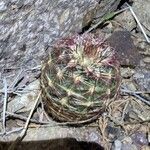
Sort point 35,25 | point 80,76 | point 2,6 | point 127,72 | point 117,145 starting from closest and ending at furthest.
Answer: point 2,6
point 80,76
point 35,25
point 117,145
point 127,72

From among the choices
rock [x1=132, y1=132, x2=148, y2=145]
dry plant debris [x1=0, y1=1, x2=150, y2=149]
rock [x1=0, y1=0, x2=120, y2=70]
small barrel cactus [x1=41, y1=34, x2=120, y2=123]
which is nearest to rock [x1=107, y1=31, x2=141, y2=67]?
dry plant debris [x1=0, y1=1, x2=150, y2=149]

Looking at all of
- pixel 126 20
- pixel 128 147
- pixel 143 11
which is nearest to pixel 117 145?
pixel 128 147

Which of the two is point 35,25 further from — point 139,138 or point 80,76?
point 139,138

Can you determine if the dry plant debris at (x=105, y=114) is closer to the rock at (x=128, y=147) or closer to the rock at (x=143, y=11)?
the rock at (x=128, y=147)

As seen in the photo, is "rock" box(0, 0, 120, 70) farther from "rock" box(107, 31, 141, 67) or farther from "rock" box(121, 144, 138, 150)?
"rock" box(121, 144, 138, 150)

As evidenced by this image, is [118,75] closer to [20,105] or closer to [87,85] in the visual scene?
[87,85]

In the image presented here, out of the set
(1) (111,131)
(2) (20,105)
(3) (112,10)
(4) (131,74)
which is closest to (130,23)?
(3) (112,10)
